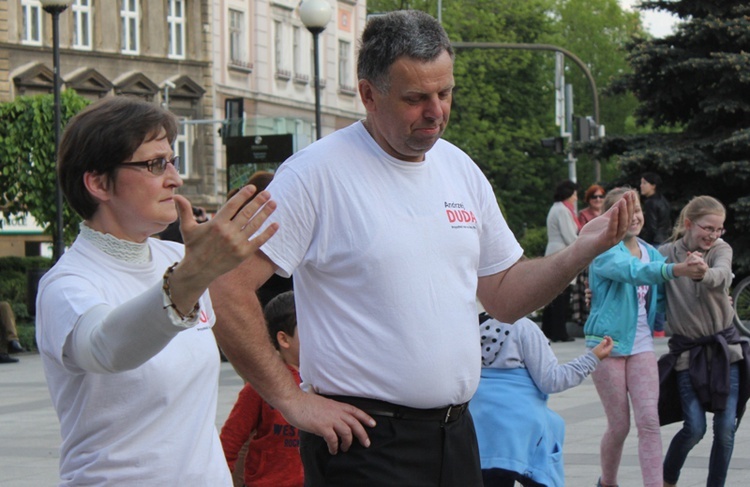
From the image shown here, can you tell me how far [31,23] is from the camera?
136ft

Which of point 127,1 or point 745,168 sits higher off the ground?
point 127,1

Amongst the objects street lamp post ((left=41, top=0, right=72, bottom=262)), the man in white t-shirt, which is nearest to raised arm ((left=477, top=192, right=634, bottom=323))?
the man in white t-shirt

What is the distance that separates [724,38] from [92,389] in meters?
20.1

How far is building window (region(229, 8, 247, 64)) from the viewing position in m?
48.5

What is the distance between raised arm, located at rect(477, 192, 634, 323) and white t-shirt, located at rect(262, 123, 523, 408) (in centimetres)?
25

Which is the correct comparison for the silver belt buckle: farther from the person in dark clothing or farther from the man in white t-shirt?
the person in dark clothing

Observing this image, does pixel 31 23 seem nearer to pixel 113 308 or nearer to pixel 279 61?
pixel 279 61

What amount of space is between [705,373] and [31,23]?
36.2 m

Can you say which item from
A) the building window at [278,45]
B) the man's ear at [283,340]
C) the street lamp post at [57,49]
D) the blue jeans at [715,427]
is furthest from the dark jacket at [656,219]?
the building window at [278,45]

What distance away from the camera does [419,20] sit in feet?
13.3

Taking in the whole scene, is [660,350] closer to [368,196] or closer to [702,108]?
[702,108]

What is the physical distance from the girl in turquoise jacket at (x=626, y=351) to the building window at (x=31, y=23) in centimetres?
3535

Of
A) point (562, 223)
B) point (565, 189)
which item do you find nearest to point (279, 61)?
point (565, 189)

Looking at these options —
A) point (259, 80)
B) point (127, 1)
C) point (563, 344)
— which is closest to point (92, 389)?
point (563, 344)
